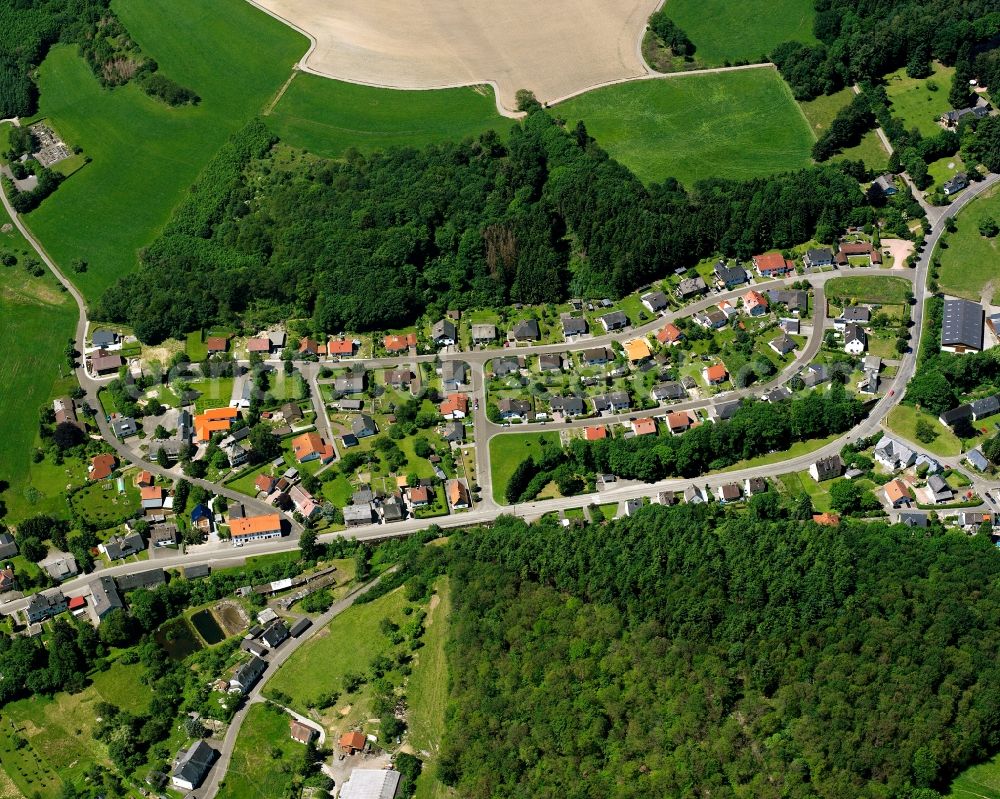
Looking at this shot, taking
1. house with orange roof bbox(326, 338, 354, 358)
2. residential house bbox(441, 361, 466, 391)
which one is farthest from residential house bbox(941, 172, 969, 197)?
house with orange roof bbox(326, 338, 354, 358)

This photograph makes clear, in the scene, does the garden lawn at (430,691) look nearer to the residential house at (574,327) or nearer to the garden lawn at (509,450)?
the garden lawn at (509,450)

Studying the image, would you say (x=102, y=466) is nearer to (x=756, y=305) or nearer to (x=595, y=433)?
(x=595, y=433)

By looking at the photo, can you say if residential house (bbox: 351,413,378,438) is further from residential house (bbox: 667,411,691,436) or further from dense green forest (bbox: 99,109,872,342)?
residential house (bbox: 667,411,691,436)

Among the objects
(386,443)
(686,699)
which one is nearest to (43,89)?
(386,443)

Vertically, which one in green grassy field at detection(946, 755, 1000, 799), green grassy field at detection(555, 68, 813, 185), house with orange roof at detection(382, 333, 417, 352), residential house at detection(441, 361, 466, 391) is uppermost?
green grassy field at detection(555, 68, 813, 185)

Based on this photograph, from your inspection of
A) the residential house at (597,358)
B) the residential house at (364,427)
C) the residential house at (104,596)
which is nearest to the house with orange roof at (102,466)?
the residential house at (104,596)
